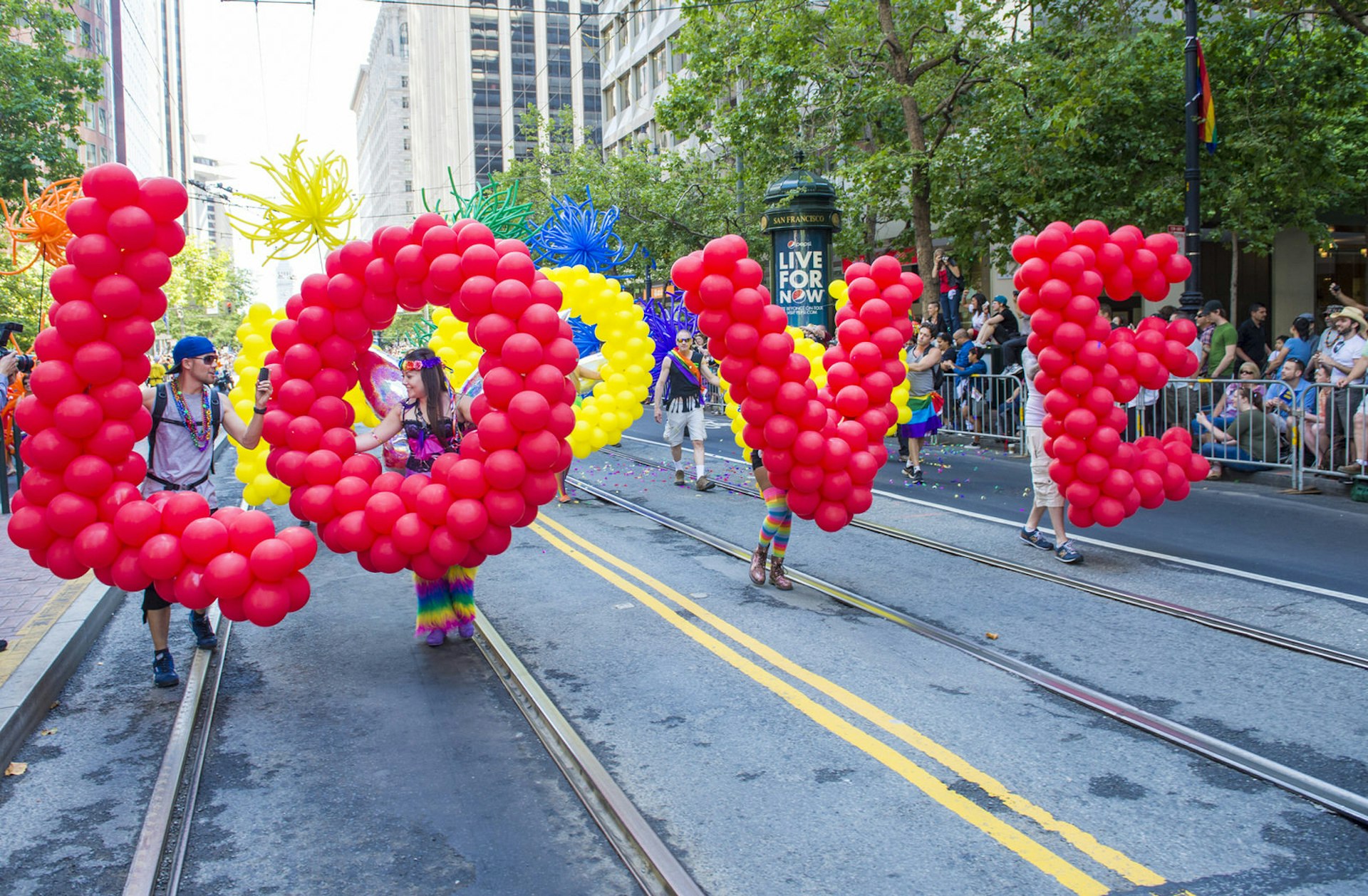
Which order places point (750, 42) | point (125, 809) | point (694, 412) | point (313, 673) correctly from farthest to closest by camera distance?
point (750, 42)
point (694, 412)
point (313, 673)
point (125, 809)

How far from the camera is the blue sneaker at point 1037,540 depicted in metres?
8.89

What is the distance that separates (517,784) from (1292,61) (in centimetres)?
1753

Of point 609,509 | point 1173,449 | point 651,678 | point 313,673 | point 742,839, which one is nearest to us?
point 742,839

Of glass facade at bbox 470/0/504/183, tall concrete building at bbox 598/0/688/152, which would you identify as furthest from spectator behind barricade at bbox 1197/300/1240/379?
glass facade at bbox 470/0/504/183

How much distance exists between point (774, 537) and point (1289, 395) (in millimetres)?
7038

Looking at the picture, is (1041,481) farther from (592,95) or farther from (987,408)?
(592,95)

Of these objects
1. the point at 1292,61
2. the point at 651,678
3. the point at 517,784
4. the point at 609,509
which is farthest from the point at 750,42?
the point at 517,784

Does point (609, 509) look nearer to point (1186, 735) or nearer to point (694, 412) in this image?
point (694, 412)

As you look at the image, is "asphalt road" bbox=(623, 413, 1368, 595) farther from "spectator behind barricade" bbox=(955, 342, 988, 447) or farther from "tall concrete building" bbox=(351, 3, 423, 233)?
"tall concrete building" bbox=(351, 3, 423, 233)

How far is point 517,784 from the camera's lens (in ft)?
15.0

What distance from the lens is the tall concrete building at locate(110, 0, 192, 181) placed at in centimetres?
6750

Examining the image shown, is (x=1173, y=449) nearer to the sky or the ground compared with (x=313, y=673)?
nearer to the sky

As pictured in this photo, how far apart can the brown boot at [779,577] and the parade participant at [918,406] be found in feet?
17.9

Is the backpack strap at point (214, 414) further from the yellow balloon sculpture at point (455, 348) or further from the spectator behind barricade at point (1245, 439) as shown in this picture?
the spectator behind barricade at point (1245, 439)
